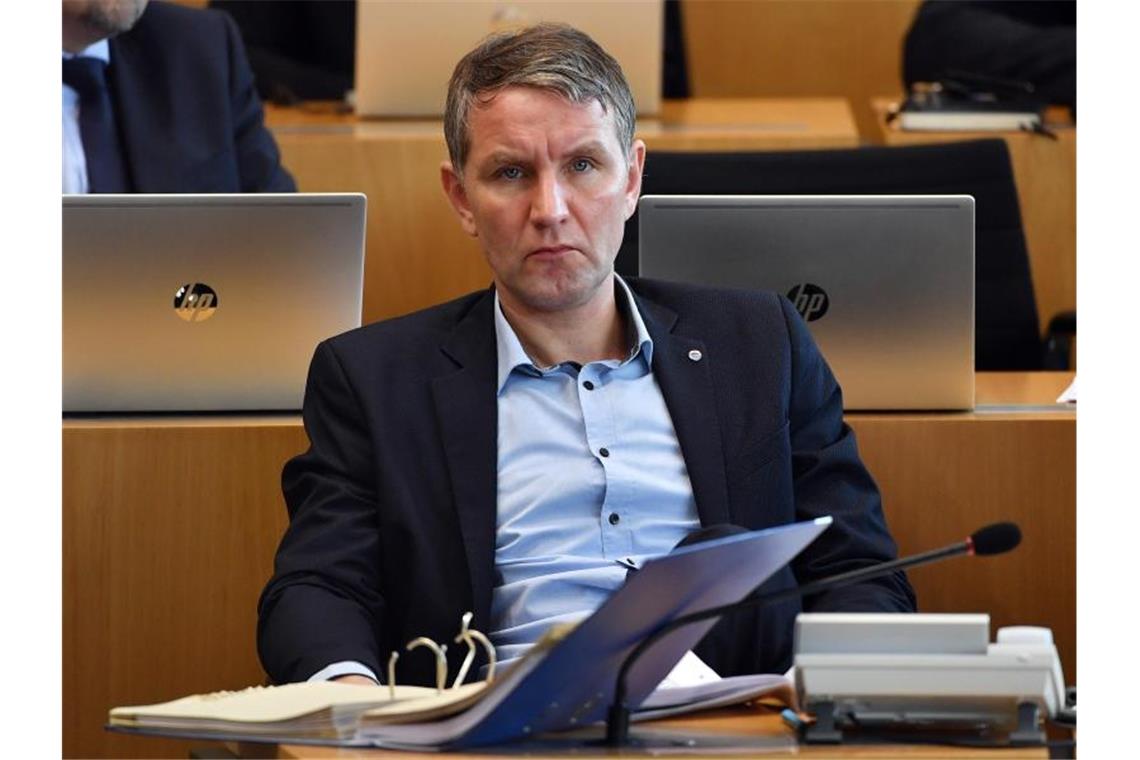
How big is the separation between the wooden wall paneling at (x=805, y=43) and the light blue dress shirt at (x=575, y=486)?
3694 millimetres

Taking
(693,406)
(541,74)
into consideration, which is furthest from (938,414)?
(541,74)

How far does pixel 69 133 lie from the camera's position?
3.13 metres

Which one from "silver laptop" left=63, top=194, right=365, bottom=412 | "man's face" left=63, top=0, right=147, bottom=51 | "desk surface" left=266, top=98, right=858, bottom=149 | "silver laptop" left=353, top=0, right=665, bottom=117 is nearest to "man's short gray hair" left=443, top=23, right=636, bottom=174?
"silver laptop" left=63, top=194, right=365, bottom=412

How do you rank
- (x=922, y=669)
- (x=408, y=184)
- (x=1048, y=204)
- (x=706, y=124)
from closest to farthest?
1. (x=922, y=669)
2. (x=408, y=184)
3. (x=1048, y=204)
4. (x=706, y=124)

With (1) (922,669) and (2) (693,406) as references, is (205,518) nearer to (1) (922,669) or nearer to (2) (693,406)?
(2) (693,406)

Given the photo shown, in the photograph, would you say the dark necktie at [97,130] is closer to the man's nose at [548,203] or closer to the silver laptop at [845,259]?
the silver laptop at [845,259]

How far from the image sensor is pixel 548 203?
6.39ft

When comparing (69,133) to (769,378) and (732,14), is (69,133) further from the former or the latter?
(732,14)

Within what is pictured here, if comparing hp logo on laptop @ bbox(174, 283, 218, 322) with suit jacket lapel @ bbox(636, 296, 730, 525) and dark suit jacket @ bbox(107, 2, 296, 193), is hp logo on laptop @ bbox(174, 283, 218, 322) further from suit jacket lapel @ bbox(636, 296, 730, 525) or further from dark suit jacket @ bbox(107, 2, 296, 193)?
dark suit jacket @ bbox(107, 2, 296, 193)

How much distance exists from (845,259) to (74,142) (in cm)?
138

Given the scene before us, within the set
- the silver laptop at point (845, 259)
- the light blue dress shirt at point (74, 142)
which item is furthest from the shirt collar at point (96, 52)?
the silver laptop at point (845, 259)

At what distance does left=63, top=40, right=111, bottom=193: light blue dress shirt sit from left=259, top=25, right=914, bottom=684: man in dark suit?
1.20 metres

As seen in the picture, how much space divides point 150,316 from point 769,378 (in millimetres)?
778

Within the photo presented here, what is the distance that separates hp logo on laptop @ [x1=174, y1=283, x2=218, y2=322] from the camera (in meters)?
2.37
